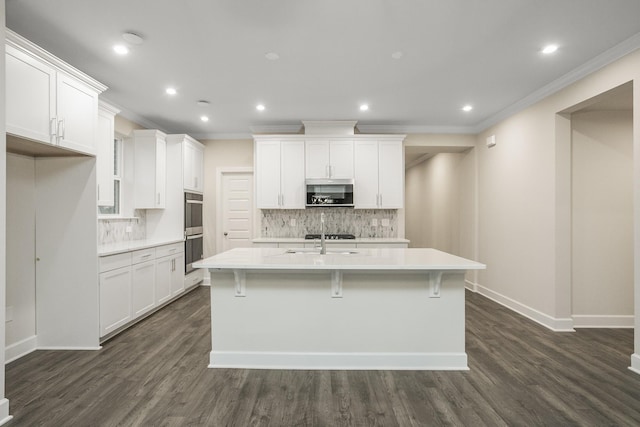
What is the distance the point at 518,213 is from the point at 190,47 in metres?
4.19

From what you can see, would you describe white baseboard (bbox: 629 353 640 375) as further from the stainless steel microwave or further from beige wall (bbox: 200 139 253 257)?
beige wall (bbox: 200 139 253 257)

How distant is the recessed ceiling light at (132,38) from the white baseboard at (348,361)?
8.77ft

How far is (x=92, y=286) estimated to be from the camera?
321cm

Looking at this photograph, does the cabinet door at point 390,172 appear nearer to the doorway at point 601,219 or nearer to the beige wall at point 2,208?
the doorway at point 601,219

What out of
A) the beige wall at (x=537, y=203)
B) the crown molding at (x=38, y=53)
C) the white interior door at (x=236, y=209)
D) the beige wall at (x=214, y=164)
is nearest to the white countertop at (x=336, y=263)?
the beige wall at (x=537, y=203)

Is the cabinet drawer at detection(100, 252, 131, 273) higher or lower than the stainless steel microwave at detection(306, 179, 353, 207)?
lower

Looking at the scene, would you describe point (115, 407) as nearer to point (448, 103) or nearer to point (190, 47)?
point (190, 47)

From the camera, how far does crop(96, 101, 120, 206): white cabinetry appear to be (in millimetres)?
3768

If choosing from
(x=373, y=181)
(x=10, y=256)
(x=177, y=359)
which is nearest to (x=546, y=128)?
(x=373, y=181)

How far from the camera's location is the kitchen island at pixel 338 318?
2809 mm

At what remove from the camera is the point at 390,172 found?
5297 millimetres

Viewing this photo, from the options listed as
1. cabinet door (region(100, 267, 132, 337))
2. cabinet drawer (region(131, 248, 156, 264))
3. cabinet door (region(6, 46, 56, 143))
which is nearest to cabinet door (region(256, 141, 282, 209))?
cabinet drawer (region(131, 248, 156, 264))

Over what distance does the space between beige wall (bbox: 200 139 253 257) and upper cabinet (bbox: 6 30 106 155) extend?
2.70 m

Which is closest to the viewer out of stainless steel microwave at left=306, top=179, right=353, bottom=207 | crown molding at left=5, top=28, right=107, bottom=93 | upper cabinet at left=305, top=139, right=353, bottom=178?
crown molding at left=5, top=28, right=107, bottom=93
